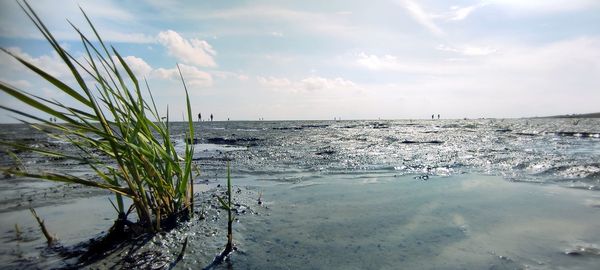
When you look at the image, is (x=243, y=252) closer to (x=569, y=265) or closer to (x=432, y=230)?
(x=432, y=230)

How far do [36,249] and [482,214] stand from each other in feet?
16.0

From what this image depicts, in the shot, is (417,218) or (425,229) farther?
(417,218)

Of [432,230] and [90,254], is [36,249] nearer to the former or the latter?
[90,254]

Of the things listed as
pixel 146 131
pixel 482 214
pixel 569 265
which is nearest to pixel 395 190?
pixel 482 214

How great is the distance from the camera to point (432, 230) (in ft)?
11.6

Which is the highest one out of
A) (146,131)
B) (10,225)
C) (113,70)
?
(113,70)

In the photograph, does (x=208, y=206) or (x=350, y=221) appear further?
(x=208, y=206)

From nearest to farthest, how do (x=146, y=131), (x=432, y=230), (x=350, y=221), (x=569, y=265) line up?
(x=569, y=265) → (x=146, y=131) → (x=432, y=230) → (x=350, y=221)

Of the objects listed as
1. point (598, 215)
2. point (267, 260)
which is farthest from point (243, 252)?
point (598, 215)

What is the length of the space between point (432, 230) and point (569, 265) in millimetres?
1171

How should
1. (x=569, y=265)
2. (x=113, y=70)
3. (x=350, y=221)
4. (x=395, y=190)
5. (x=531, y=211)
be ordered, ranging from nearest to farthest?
(x=569, y=265) → (x=113, y=70) → (x=350, y=221) → (x=531, y=211) → (x=395, y=190)

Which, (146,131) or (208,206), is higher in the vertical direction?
(146,131)

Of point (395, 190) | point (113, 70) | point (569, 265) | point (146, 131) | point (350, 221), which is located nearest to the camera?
point (569, 265)

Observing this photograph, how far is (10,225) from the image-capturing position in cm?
392
